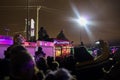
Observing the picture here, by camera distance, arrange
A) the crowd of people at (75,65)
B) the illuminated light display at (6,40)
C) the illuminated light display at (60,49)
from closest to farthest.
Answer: the crowd of people at (75,65) < the illuminated light display at (6,40) < the illuminated light display at (60,49)

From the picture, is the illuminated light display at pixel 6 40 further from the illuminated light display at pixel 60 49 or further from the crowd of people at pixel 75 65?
the illuminated light display at pixel 60 49

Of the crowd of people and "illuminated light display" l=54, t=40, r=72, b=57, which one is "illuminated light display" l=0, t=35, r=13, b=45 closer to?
the crowd of people

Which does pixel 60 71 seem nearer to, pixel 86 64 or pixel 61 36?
pixel 86 64

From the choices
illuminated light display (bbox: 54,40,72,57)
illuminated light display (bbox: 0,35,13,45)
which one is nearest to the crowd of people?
illuminated light display (bbox: 0,35,13,45)

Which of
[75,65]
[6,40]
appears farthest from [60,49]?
[75,65]

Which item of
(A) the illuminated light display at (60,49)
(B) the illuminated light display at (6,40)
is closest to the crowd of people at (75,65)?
(B) the illuminated light display at (6,40)

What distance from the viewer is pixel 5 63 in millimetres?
7906

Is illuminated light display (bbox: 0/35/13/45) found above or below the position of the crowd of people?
above

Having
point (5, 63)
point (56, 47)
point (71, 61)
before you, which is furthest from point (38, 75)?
point (56, 47)

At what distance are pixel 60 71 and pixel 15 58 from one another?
0.85 meters

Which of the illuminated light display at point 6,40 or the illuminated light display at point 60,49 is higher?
the illuminated light display at point 6,40

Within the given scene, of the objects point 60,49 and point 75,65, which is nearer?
point 75,65

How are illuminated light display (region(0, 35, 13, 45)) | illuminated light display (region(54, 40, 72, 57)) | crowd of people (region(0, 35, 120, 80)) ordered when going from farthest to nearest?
illuminated light display (region(54, 40, 72, 57)) → illuminated light display (region(0, 35, 13, 45)) → crowd of people (region(0, 35, 120, 80))

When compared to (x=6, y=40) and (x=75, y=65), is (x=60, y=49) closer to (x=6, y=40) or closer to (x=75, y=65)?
(x=6, y=40)
